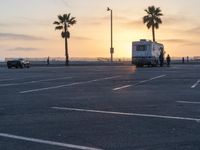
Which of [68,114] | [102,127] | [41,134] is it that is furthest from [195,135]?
[68,114]

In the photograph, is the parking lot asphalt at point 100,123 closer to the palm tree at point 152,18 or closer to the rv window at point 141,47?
the rv window at point 141,47

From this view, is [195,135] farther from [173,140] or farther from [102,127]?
[102,127]

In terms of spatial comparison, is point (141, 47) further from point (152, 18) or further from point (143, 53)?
point (152, 18)

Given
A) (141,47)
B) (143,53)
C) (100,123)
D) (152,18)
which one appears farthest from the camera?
(152,18)

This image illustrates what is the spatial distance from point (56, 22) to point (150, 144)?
3999 inches

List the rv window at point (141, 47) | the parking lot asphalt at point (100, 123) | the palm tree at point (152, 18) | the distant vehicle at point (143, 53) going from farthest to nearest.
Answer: the palm tree at point (152, 18) → the rv window at point (141, 47) → the distant vehicle at point (143, 53) → the parking lot asphalt at point (100, 123)

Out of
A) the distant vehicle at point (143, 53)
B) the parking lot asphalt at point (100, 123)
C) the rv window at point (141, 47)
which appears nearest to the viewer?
the parking lot asphalt at point (100, 123)

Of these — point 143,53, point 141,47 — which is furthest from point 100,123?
point 141,47

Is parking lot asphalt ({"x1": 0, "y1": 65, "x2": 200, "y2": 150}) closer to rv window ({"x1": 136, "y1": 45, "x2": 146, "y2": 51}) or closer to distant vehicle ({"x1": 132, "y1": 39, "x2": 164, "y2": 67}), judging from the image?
distant vehicle ({"x1": 132, "y1": 39, "x2": 164, "y2": 67})

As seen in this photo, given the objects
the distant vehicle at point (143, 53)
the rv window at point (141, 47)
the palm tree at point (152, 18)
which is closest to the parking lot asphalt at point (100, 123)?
the distant vehicle at point (143, 53)

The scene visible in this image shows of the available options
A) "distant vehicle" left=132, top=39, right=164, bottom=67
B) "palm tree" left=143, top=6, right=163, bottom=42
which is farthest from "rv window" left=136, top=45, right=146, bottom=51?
A: "palm tree" left=143, top=6, right=163, bottom=42

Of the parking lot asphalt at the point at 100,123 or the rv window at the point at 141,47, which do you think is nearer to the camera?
the parking lot asphalt at the point at 100,123

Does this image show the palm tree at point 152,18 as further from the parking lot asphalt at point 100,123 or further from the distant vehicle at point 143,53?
the parking lot asphalt at point 100,123

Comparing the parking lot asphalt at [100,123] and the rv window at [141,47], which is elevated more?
the rv window at [141,47]
